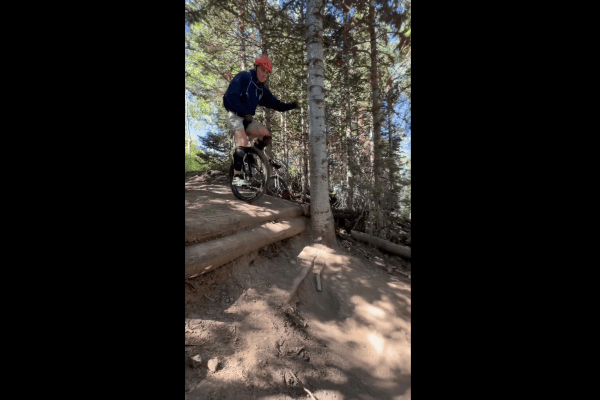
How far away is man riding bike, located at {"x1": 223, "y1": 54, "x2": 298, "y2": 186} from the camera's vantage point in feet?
14.2

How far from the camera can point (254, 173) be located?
482cm

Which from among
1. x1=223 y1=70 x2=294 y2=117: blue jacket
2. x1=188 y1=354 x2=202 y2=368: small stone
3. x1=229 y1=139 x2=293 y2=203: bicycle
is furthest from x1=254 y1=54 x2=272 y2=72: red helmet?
x1=188 y1=354 x2=202 y2=368: small stone

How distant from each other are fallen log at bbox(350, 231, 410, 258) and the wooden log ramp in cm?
195

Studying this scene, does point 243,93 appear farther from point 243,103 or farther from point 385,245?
point 385,245

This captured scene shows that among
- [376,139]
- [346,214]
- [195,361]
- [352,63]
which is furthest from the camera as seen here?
[352,63]

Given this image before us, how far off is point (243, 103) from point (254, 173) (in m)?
1.40

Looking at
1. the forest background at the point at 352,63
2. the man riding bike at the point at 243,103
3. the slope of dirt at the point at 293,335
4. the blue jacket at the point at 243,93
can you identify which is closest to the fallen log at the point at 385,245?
the forest background at the point at 352,63

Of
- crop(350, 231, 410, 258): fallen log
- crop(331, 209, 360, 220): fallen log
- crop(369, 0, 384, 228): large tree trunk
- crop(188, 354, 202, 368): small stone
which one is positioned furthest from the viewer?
crop(331, 209, 360, 220): fallen log

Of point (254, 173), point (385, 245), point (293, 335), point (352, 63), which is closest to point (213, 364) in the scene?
point (293, 335)

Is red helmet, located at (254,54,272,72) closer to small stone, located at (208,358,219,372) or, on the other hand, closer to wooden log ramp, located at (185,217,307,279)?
wooden log ramp, located at (185,217,307,279)

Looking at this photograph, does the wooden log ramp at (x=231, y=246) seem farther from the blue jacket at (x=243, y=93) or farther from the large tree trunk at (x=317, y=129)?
the blue jacket at (x=243, y=93)
